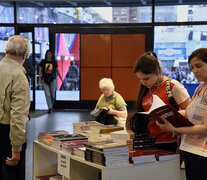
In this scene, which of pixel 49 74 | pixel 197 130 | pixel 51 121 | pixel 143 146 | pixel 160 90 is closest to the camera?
pixel 197 130

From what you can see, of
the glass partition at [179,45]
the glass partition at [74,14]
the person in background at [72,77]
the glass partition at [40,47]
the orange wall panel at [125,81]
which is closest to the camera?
the glass partition at [179,45]

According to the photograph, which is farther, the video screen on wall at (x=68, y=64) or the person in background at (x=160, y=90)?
the video screen on wall at (x=68, y=64)

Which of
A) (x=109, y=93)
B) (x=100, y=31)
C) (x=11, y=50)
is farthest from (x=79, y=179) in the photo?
(x=100, y=31)

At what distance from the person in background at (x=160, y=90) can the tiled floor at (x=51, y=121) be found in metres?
3.03

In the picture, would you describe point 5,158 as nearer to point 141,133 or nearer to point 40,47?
point 141,133

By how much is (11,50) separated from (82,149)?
1.00 meters

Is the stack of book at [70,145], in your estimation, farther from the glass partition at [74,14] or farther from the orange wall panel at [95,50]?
the glass partition at [74,14]

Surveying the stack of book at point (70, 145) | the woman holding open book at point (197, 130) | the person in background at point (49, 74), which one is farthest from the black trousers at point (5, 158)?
the person in background at point (49, 74)

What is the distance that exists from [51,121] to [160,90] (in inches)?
244

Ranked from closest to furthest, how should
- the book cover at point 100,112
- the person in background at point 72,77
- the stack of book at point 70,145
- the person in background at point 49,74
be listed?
the stack of book at point 70,145
the book cover at point 100,112
the person in background at point 49,74
the person in background at point 72,77

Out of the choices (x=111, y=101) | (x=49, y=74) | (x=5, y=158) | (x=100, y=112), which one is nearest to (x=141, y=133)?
(x=5, y=158)

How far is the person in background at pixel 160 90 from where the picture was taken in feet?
8.57

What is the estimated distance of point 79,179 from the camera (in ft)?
9.07

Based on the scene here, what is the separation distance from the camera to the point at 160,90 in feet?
8.86
